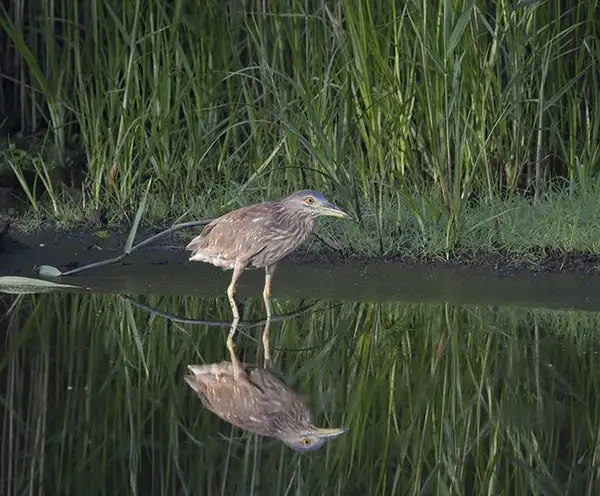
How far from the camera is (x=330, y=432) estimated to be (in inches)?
198

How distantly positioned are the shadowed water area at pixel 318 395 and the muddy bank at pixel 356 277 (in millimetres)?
70

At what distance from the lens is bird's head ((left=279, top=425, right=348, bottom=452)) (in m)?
4.89

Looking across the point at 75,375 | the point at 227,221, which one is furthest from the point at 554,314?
the point at 75,375

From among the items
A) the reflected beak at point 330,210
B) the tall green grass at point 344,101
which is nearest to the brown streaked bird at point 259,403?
the reflected beak at point 330,210

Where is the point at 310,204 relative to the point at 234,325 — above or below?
above

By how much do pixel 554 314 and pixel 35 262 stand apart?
10.2 ft

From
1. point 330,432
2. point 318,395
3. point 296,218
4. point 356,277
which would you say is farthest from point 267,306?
point 330,432

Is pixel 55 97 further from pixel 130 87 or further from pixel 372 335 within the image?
pixel 372 335

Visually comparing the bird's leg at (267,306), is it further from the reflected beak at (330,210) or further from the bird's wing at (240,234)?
the reflected beak at (330,210)

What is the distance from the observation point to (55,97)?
9.68m

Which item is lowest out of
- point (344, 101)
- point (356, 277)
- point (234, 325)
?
point (356, 277)

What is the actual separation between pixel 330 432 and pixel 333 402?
472mm

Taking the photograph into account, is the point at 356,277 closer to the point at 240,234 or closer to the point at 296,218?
the point at 296,218

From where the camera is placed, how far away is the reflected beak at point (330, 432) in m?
4.99
